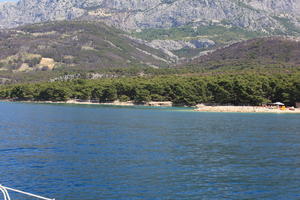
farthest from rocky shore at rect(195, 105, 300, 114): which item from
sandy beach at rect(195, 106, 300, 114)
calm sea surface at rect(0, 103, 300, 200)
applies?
calm sea surface at rect(0, 103, 300, 200)

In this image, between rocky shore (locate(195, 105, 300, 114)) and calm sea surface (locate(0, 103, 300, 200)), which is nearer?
calm sea surface (locate(0, 103, 300, 200))

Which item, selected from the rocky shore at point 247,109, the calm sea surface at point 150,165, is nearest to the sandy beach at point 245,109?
the rocky shore at point 247,109

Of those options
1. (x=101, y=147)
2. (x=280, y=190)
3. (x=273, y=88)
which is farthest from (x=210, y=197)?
(x=273, y=88)

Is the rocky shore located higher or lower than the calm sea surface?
higher

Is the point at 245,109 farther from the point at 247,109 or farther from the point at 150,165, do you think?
the point at 150,165

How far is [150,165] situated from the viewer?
48.3m

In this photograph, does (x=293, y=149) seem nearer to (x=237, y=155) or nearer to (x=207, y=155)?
(x=237, y=155)

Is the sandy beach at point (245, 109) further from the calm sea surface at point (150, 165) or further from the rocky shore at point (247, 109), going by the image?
the calm sea surface at point (150, 165)

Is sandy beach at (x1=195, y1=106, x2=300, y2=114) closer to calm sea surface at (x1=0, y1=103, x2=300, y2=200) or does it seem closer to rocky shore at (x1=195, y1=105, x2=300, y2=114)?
rocky shore at (x1=195, y1=105, x2=300, y2=114)

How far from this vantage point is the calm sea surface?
123 ft

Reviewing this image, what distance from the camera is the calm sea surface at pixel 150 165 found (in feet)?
123

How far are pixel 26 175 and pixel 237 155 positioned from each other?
2791cm

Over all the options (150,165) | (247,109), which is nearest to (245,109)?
(247,109)

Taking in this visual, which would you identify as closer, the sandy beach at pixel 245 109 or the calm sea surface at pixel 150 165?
the calm sea surface at pixel 150 165
